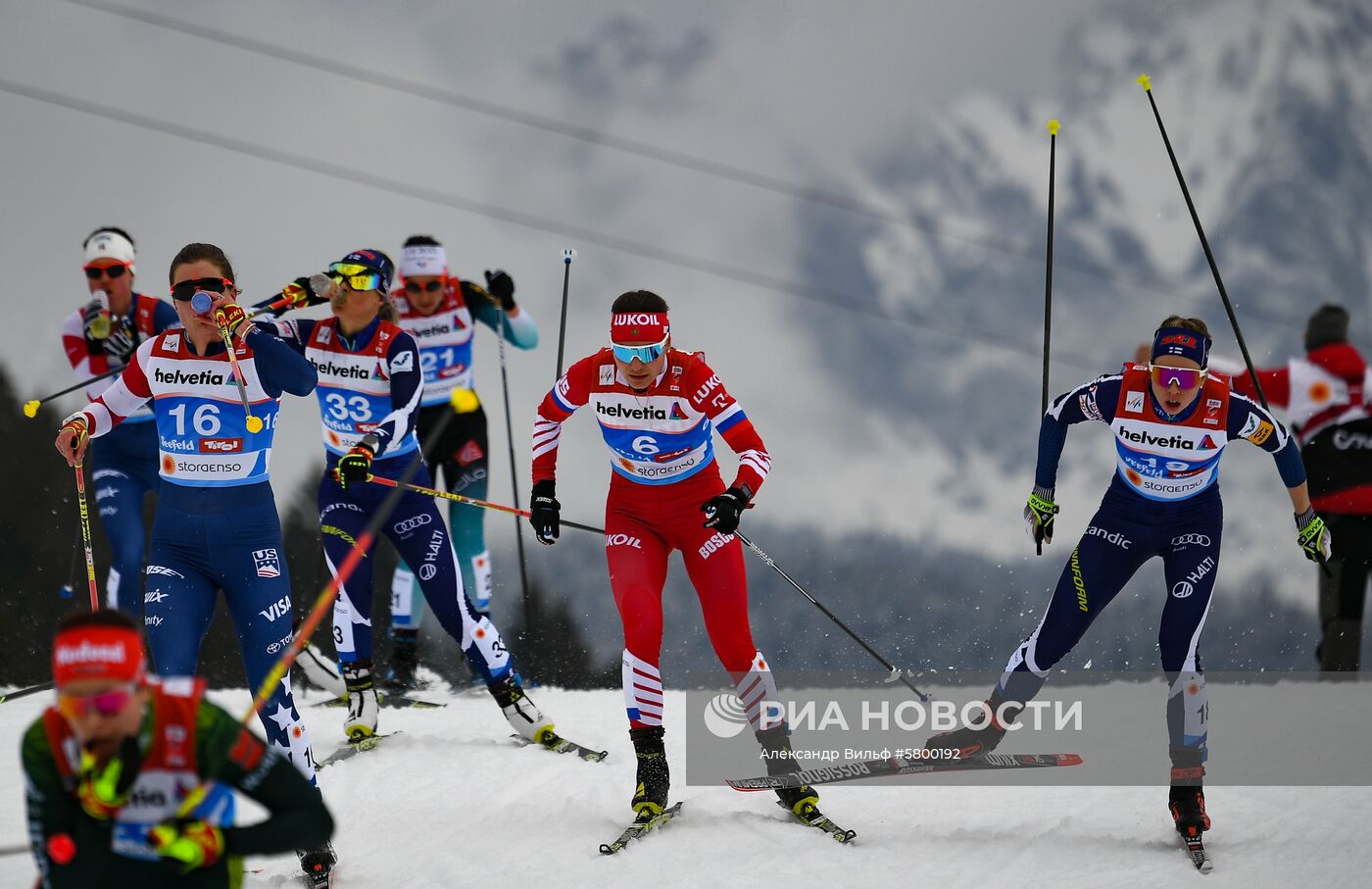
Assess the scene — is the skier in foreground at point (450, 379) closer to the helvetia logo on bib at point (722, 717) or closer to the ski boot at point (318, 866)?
the helvetia logo on bib at point (722, 717)

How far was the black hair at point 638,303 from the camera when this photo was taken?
438cm

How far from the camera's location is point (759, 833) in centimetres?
449

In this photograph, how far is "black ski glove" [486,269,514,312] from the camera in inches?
274

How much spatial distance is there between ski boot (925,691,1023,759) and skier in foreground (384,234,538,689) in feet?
9.76

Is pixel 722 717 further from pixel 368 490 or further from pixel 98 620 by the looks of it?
pixel 98 620

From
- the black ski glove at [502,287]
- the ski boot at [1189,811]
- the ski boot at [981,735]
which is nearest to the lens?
the ski boot at [1189,811]

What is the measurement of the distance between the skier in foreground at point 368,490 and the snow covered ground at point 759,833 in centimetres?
49

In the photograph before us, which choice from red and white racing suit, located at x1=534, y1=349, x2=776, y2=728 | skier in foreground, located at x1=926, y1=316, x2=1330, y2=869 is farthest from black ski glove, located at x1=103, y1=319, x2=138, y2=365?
skier in foreground, located at x1=926, y1=316, x2=1330, y2=869

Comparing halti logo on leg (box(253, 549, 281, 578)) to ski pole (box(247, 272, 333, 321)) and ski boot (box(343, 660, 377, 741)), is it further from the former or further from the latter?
ski boot (box(343, 660, 377, 741))

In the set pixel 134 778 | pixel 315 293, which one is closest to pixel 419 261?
pixel 315 293

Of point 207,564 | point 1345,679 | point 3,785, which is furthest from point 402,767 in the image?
point 1345,679

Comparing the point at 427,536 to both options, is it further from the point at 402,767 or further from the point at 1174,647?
the point at 1174,647

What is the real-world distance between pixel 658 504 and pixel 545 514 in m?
0.41

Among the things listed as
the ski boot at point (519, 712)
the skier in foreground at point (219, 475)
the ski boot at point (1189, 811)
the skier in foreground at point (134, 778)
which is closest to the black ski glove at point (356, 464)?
the skier in foreground at point (219, 475)
